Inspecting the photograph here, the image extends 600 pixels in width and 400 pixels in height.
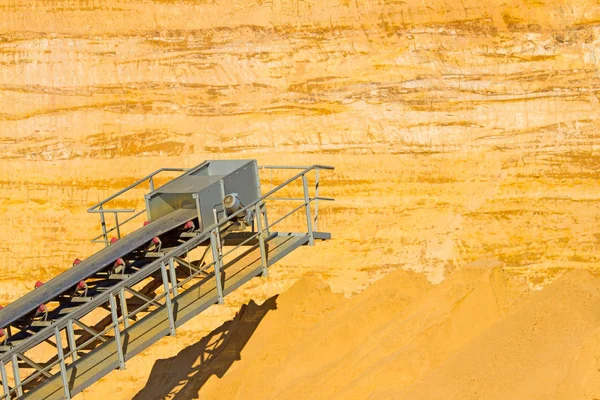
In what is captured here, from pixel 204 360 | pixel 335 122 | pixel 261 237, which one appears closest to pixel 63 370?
pixel 261 237

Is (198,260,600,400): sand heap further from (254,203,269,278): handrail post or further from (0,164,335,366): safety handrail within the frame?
(0,164,335,366): safety handrail

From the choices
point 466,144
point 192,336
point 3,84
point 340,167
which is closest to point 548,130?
point 466,144

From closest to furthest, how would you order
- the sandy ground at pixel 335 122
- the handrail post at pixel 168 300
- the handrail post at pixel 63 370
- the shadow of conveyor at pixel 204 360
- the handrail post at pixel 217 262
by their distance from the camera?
→ the handrail post at pixel 63 370 < the handrail post at pixel 168 300 < the handrail post at pixel 217 262 < the shadow of conveyor at pixel 204 360 < the sandy ground at pixel 335 122

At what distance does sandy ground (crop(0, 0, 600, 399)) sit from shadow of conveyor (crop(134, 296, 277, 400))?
113 centimetres

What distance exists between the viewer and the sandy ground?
82.9ft

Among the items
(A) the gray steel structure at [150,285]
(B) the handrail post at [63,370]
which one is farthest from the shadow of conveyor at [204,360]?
(B) the handrail post at [63,370]

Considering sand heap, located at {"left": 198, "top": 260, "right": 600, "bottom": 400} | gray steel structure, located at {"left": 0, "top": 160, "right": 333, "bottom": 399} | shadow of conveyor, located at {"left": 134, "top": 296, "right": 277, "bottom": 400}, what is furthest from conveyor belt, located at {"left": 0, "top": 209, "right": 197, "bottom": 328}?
shadow of conveyor, located at {"left": 134, "top": 296, "right": 277, "bottom": 400}

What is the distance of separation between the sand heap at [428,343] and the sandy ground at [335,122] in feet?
8.74

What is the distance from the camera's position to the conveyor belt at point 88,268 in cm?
1803

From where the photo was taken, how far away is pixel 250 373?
851 inches

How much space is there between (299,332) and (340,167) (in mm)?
4447

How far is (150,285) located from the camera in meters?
21.1

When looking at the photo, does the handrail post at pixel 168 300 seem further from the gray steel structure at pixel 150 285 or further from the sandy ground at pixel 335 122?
the sandy ground at pixel 335 122

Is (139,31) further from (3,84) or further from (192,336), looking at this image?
(192,336)
